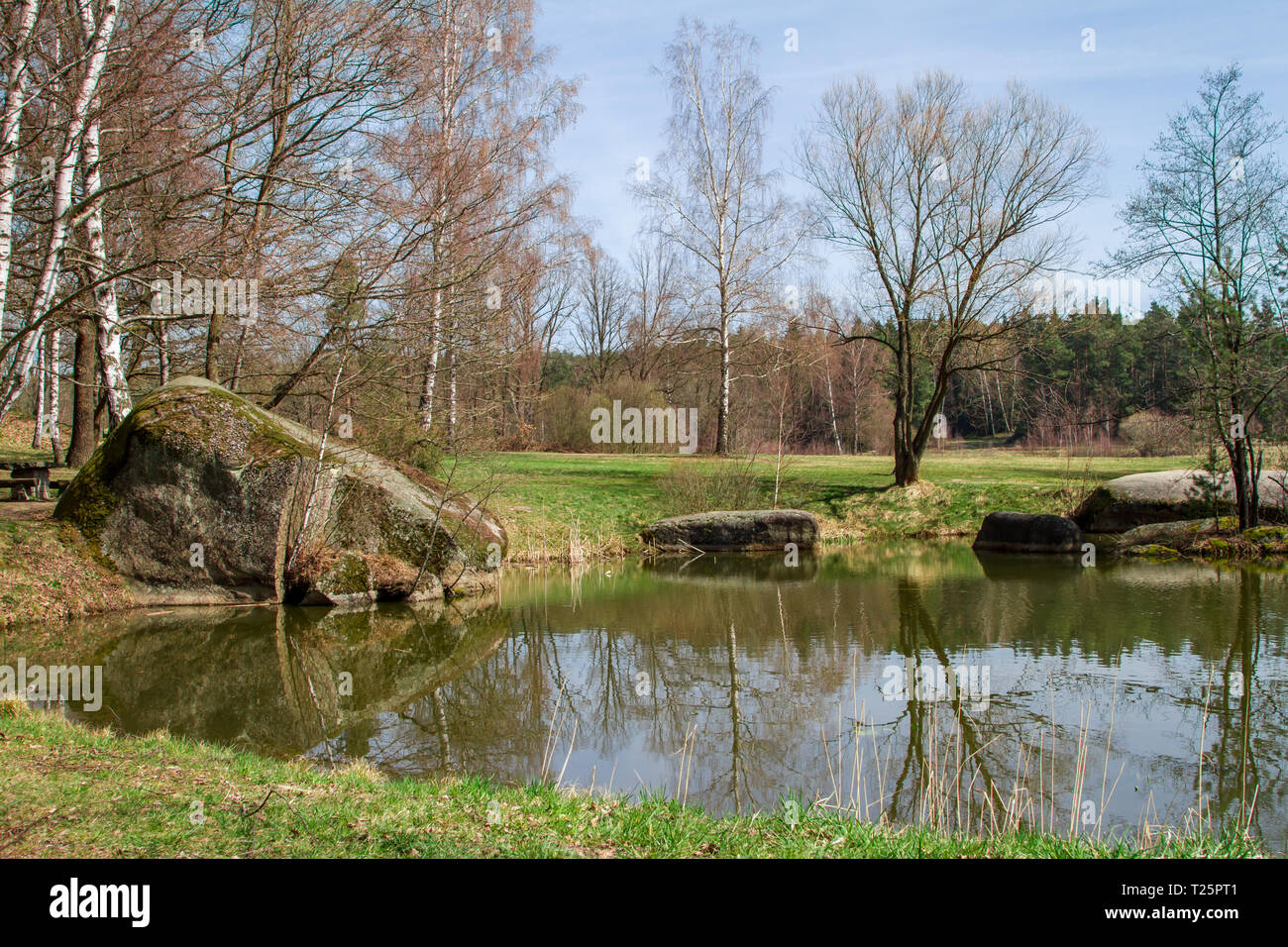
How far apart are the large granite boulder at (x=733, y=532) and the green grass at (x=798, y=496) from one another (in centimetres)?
67

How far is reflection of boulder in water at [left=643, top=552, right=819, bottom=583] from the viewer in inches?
619

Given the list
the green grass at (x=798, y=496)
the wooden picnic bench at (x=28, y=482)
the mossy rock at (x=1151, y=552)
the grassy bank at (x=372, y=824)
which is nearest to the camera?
the grassy bank at (x=372, y=824)

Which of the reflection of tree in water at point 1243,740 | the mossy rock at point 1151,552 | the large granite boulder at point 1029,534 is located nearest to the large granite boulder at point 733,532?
the large granite boulder at point 1029,534

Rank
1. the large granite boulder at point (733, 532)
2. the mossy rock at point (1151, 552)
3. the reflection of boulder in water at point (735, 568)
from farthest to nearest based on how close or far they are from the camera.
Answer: the large granite boulder at point (733, 532), the mossy rock at point (1151, 552), the reflection of boulder in water at point (735, 568)

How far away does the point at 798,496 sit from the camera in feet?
76.9

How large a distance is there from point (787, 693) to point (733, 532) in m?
11.8

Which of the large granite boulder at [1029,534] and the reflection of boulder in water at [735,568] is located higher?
the large granite boulder at [1029,534]

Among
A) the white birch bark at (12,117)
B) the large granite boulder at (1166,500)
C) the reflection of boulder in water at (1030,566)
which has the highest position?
the white birch bark at (12,117)

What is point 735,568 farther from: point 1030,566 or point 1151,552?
point 1151,552

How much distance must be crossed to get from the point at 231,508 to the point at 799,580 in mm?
8663

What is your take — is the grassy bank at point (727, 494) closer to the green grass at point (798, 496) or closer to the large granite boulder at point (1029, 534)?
the green grass at point (798, 496)

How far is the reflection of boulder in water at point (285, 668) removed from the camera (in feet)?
23.8
